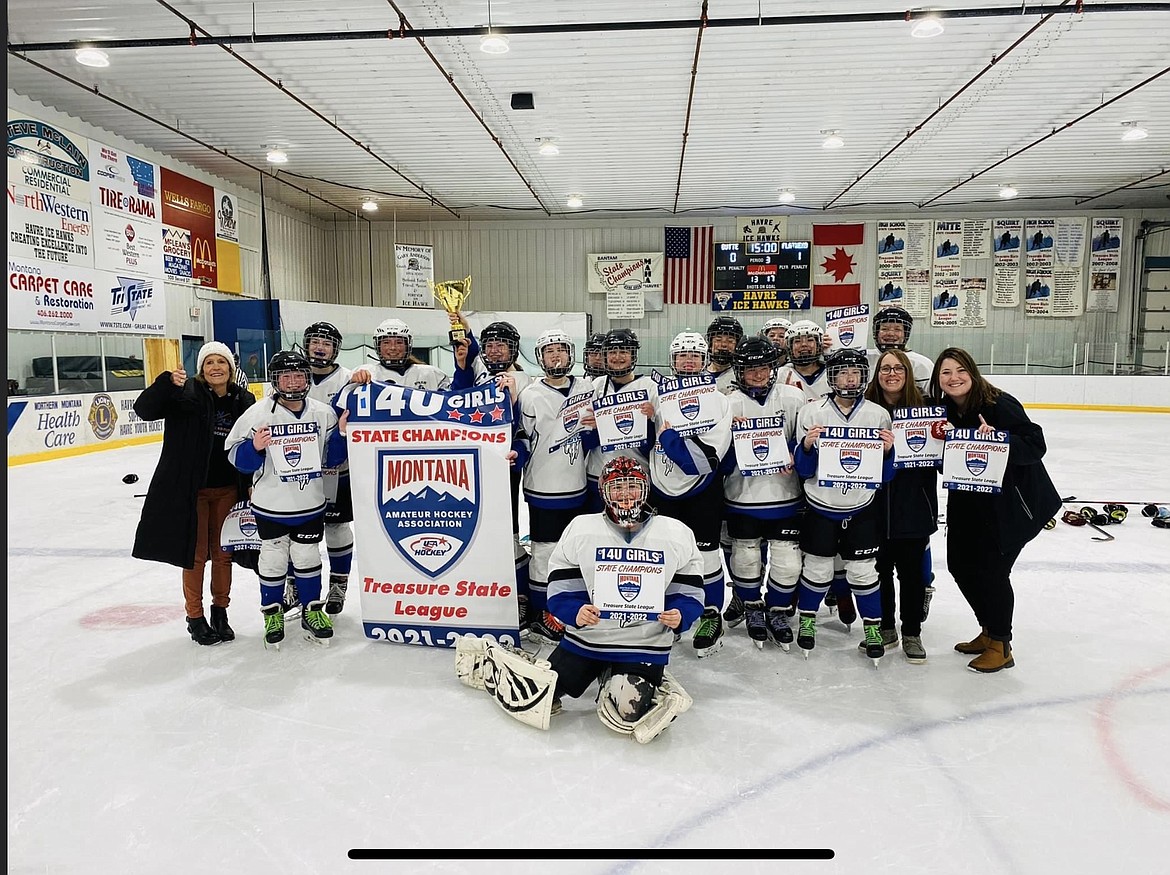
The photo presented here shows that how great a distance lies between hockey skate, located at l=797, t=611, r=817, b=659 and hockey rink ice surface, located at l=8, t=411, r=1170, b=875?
0.07 m

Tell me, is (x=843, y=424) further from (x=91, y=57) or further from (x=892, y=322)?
(x=91, y=57)

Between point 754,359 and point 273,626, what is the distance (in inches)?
101

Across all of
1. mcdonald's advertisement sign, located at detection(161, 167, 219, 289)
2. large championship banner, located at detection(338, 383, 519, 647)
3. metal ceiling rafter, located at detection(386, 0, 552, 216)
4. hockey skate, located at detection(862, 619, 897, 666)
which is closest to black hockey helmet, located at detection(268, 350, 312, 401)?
large championship banner, located at detection(338, 383, 519, 647)

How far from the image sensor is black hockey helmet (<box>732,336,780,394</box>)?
138 inches

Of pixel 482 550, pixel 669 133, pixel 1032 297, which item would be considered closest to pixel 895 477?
pixel 482 550

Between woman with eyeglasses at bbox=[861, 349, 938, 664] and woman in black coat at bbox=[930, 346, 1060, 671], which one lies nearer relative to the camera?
woman in black coat at bbox=[930, 346, 1060, 671]

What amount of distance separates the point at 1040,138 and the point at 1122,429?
16.2ft

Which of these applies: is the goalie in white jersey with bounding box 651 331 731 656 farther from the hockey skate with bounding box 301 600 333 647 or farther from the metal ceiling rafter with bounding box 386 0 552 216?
the metal ceiling rafter with bounding box 386 0 552 216

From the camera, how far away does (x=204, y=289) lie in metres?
13.8

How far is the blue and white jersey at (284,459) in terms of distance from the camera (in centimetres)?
342

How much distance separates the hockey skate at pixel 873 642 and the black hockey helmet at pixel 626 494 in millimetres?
1323

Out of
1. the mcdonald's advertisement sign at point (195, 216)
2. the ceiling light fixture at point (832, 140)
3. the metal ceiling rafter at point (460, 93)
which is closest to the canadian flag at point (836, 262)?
the ceiling light fixture at point (832, 140)

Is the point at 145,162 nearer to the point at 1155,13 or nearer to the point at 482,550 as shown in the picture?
the point at 482,550

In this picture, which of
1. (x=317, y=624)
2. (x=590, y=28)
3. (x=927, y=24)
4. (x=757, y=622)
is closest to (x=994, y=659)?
(x=757, y=622)
